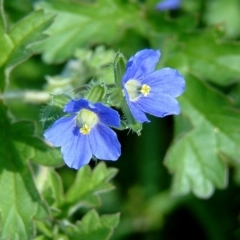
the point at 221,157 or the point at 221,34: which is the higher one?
the point at 221,34

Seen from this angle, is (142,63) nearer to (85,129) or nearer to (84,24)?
(85,129)

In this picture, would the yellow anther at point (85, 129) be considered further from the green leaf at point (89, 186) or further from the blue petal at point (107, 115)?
the green leaf at point (89, 186)

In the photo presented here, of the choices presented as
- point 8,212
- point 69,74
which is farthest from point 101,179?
point 69,74

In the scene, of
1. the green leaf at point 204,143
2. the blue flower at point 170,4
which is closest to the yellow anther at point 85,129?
the green leaf at point 204,143

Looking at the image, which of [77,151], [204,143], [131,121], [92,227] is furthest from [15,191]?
[204,143]

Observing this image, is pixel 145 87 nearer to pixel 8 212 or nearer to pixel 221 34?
pixel 8 212
